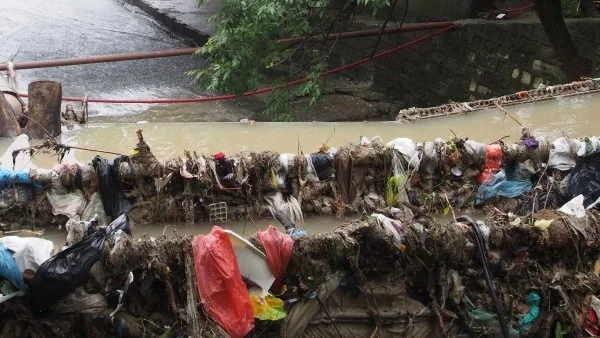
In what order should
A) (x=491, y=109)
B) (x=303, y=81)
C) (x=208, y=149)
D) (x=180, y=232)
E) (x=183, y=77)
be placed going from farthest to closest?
1. (x=183, y=77)
2. (x=303, y=81)
3. (x=491, y=109)
4. (x=208, y=149)
5. (x=180, y=232)

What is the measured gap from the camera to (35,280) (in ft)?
10.7

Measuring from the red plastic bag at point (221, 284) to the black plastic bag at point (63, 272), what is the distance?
568 millimetres

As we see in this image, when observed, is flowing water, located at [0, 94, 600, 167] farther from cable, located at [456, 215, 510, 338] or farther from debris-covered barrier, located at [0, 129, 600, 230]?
cable, located at [456, 215, 510, 338]

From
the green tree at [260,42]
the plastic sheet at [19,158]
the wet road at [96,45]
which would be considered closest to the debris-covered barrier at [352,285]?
the plastic sheet at [19,158]

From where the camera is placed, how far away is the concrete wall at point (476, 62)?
955cm

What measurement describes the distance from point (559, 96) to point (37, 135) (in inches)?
259

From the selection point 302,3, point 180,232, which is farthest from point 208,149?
point 302,3

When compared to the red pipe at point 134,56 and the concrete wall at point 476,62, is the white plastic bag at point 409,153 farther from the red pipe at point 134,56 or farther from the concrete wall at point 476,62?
the concrete wall at point 476,62

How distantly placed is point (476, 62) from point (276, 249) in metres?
7.95

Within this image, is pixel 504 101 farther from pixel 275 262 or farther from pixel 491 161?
pixel 275 262

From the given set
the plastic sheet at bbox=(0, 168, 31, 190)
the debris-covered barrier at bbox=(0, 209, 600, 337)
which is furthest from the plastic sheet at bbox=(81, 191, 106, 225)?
the debris-covered barrier at bbox=(0, 209, 600, 337)

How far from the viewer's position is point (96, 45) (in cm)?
1509

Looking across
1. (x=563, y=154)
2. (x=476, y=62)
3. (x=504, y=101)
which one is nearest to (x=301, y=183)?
(x=563, y=154)

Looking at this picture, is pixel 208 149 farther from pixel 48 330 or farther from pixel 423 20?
pixel 423 20
